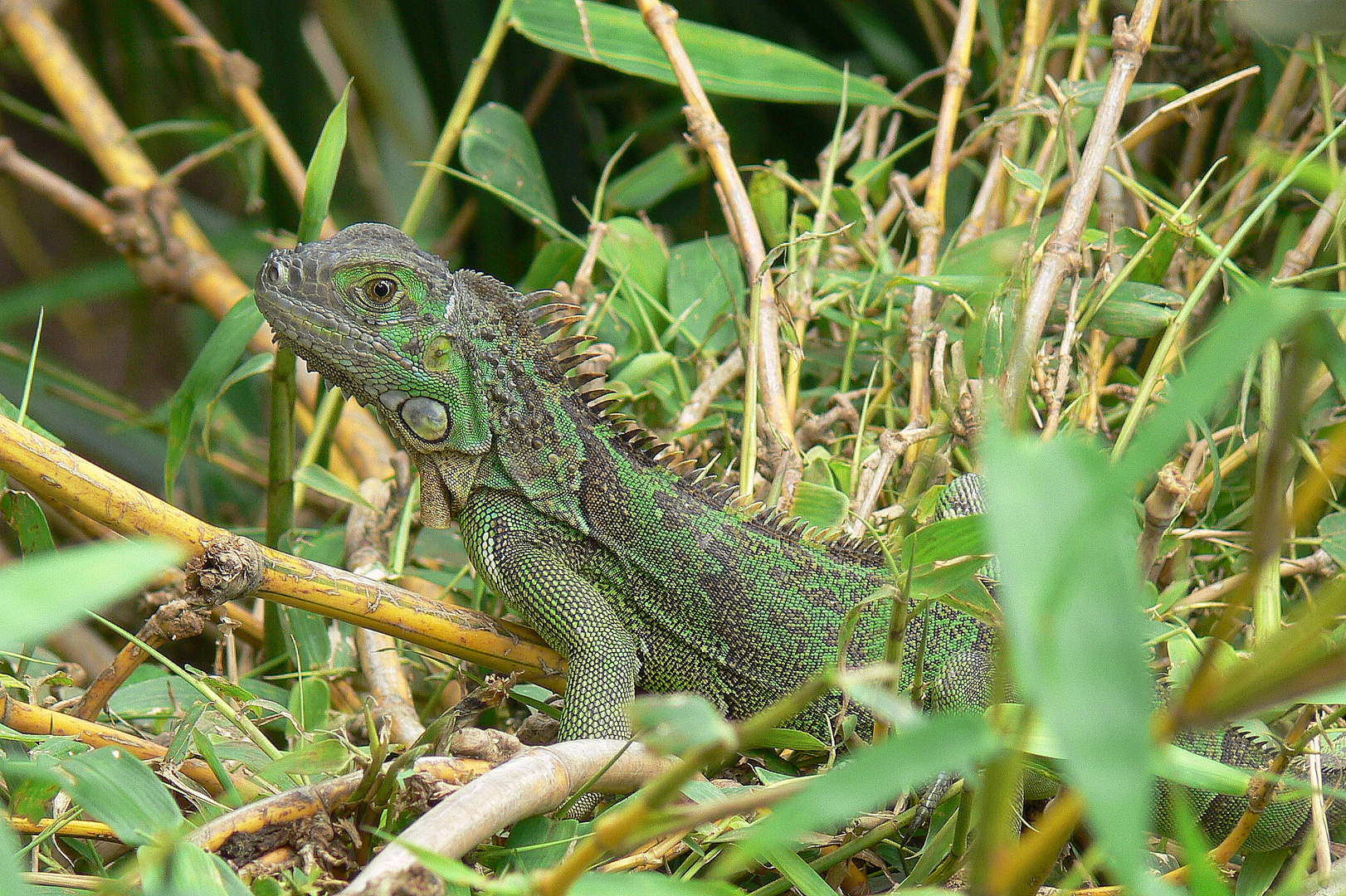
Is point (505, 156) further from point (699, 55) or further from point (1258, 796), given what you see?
point (1258, 796)

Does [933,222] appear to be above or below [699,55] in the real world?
below

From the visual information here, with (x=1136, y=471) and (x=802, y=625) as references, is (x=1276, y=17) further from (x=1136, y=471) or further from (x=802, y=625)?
(x=802, y=625)

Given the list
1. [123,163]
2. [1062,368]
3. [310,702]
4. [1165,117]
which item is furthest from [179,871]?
[123,163]

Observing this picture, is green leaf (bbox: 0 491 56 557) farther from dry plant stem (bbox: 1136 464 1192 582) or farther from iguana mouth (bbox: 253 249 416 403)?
dry plant stem (bbox: 1136 464 1192 582)

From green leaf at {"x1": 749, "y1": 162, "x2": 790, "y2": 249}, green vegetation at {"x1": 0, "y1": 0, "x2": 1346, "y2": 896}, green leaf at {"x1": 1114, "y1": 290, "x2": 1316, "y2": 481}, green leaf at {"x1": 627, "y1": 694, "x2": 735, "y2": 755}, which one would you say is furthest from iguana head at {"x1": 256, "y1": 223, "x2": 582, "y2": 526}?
green leaf at {"x1": 1114, "y1": 290, "x2": 1316, "y2": 481}

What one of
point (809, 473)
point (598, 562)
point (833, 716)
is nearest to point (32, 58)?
point (598, 562)

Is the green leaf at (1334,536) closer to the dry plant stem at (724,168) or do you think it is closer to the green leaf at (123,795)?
the dry plant stem at (724,168)

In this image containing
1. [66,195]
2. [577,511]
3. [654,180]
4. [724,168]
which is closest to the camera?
[577,511]
